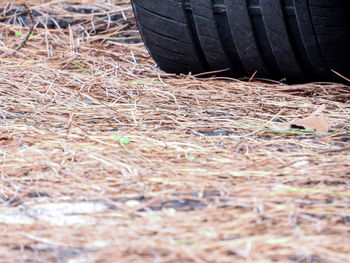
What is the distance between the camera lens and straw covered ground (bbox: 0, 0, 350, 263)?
1.12 meters

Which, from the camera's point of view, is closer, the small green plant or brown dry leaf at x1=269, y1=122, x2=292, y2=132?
the small green plant

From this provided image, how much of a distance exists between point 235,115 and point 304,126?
0.28 metres

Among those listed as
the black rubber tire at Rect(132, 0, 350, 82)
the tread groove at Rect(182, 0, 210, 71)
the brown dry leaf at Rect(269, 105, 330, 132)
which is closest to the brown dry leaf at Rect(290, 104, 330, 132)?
the brown dry leaf at Rect(269, 105, 330, 132)

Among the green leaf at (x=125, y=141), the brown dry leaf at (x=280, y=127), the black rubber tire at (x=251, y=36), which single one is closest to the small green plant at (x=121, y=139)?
the green leaf at (x=125, y=141)

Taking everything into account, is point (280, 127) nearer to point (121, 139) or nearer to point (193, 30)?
point (121, 139)

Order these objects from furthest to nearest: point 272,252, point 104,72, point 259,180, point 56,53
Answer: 1. point 56,53
2. point 104,72
3. point 259,180
4. point 272,252

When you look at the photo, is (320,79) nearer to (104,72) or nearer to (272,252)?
(104,72)

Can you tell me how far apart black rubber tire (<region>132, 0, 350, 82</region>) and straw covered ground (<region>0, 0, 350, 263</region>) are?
79 millimetres

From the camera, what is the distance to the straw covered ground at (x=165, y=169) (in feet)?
3.66

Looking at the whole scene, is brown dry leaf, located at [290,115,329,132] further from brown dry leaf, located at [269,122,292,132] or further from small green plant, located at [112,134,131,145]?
small green plant, located at [112,134,131,145]

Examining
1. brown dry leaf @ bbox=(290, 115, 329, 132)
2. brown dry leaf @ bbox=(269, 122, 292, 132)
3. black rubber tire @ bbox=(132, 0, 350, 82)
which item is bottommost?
brown dry leaf @ bbox=(269, 122, 292, 132)

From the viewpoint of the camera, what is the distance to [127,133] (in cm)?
175

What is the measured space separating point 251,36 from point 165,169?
103 cm

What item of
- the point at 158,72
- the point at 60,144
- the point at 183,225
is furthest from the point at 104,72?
the point at 183,225
